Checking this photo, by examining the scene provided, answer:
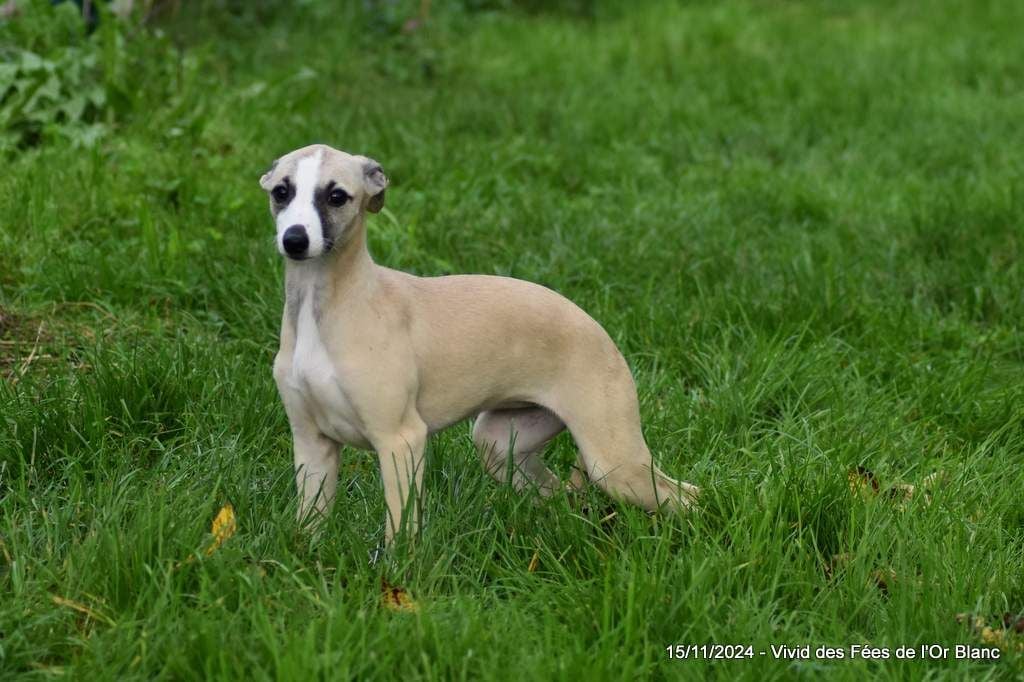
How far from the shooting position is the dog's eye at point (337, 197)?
2.93 meters

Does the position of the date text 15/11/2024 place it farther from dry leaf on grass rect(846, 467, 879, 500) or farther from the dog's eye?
the dog's eye

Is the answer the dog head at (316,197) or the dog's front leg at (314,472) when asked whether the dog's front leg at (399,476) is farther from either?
the dog head at (316,197)

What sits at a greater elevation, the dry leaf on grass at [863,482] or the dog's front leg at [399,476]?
the dog's front leg at [399,476]

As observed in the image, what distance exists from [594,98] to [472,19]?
6.89 ft

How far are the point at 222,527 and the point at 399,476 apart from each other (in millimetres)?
428

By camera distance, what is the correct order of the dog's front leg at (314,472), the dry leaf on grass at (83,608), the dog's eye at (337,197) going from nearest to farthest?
the dry leaf on grass at (83,608), the dog's eye at (337,197), the dog's front leg at (314,472)

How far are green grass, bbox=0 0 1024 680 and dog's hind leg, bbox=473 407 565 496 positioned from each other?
7 centimetres

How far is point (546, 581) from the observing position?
9.88 feet

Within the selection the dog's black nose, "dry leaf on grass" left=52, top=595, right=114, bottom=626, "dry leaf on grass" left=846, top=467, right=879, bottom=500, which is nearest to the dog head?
the dog's black nose

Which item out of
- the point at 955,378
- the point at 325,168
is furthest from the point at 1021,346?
the point at 325,168

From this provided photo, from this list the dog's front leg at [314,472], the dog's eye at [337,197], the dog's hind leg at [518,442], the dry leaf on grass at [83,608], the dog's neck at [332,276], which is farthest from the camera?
the dog's hind leg at [518,442]

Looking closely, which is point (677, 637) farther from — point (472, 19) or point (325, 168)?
point (472, 19)

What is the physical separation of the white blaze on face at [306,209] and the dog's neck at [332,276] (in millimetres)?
160

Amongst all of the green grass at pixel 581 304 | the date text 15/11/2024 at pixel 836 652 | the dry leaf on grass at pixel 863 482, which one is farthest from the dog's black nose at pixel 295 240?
the dry leaf on grass at pixel 863 482
